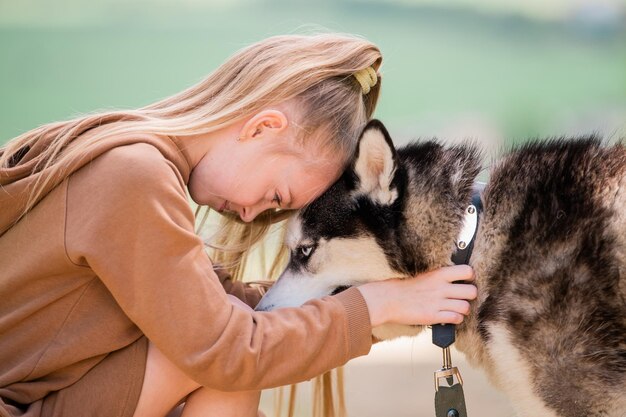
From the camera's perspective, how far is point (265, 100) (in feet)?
7.86

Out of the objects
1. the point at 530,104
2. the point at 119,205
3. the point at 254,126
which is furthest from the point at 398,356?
the point at 119,205

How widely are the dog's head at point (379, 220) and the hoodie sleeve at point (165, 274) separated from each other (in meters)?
0.37

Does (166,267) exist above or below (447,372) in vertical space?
above

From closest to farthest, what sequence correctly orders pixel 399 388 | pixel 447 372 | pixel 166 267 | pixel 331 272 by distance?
pixel 166 267 < pixel 447 372 < pixel 331 272 < pixel 399 388

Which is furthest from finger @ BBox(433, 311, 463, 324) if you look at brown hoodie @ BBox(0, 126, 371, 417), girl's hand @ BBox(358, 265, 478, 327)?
brown hoodie @ BBox(0, 126, 371, 417)

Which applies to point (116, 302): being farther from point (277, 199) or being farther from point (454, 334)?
point (454, 334)

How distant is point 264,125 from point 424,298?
27.9 inches

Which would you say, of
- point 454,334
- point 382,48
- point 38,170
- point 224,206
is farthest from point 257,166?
point 382,48

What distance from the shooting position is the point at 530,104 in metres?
6.06

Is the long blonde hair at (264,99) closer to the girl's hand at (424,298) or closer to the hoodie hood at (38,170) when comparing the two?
the hoodie hood at (38,170)

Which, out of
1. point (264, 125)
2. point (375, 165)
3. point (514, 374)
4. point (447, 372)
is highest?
point (264, 125)

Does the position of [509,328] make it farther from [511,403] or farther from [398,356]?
[398,356]

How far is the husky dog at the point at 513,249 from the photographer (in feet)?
6.86

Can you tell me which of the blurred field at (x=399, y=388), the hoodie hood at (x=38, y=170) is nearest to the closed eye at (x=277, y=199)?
the hoodie hood at (x=38, y=170)
